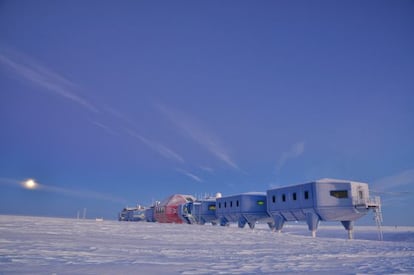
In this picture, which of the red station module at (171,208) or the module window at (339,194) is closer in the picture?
the module window at (339,194)

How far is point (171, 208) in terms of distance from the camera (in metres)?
76.9

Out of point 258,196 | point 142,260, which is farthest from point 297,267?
point 258,196

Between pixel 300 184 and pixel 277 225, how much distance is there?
7.86m

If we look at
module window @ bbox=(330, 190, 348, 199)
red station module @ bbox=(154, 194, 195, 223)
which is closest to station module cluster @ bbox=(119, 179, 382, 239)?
module window @ bbox=(330, 190, 348, 199)

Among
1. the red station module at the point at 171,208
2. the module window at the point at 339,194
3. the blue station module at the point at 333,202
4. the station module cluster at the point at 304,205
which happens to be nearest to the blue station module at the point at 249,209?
the station module cluster at the point at 304,205

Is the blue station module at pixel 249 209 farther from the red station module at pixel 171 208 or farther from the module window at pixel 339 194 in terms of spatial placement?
the red station module at pixel 171 208

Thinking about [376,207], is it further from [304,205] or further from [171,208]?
[171,208]

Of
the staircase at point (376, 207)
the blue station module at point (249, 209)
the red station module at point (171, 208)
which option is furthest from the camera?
the red station module at point (171, 208)

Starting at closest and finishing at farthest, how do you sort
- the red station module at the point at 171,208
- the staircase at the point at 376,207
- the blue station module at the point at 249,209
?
the staircase at the point at 376,207
the blue station module at the point at 249,209
the red station module at the point at 171,208

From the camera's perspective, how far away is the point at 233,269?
839cm

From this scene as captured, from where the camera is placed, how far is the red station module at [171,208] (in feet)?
249

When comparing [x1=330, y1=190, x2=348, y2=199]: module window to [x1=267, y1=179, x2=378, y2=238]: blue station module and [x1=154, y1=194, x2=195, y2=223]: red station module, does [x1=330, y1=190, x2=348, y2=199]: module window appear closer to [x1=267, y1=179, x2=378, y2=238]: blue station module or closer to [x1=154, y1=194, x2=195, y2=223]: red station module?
[x1=267, y1=179, x2=378, y2=238]: blue station module

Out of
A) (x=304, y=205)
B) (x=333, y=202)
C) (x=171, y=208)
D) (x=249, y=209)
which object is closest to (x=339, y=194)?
(x=333, y=202)

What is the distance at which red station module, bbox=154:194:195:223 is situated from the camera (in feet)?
249
